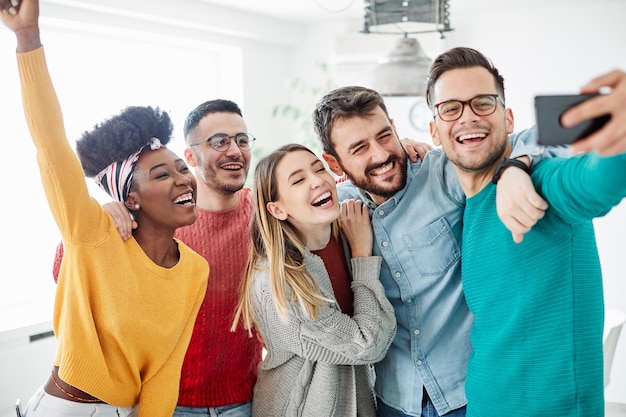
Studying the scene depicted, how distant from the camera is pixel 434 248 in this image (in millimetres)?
1582

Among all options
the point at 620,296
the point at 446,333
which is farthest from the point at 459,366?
the point at 620,296

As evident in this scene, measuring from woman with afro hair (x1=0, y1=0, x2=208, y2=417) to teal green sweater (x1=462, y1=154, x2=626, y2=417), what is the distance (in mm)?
713

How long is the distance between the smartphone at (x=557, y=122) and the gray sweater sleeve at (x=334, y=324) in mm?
774

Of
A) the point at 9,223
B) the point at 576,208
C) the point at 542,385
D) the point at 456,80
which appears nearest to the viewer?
the point at 576,208

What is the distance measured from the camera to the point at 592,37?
4.21 meters

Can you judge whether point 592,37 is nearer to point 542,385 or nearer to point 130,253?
point 542,385

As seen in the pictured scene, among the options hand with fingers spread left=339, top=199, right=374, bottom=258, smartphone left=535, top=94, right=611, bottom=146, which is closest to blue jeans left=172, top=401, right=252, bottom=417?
hand with fingers spread left=339, top=199, right=374, bottom=258

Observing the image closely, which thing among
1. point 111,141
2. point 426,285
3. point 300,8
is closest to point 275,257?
point 426,285

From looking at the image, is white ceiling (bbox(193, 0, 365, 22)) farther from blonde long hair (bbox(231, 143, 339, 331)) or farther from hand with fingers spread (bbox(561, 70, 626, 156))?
hand with fingers spread (bbox(561, 70, 626, 156))

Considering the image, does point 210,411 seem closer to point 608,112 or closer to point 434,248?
point 434,248

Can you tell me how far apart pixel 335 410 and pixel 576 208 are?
87cm

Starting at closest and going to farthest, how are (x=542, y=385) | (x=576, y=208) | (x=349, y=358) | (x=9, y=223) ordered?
(x=576, y=208) < (x=542, y=385) < (x=349, y=358) < (x=9, y=223)

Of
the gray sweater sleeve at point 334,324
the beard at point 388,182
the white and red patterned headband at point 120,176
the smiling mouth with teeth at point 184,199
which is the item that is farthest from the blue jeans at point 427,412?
the white and red patterned headband at point 120,176

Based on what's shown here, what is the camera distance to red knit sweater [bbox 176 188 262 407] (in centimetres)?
170
